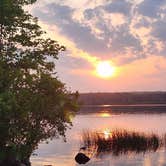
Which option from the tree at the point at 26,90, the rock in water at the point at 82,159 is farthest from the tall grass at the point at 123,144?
the tree at the point at 26,90

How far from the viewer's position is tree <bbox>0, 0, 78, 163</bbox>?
32.0 meters

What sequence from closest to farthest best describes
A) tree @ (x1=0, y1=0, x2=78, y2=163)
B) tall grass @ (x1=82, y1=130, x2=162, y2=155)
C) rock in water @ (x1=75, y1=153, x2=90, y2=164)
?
tree @ (x1=0, y1=0, x2=78, y2=163) < rock in water @ (x1=75, y1=153, x2=90, y2=164) < tall grass @ (x1=82, y1=130, x2=162, y2=155)

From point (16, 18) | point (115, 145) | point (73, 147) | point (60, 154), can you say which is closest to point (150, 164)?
point (115, 145)

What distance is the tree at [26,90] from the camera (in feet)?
105

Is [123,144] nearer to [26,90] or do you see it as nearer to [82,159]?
[82,159]

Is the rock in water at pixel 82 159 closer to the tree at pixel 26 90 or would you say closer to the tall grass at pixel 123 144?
the tall grass at pixel 123 144

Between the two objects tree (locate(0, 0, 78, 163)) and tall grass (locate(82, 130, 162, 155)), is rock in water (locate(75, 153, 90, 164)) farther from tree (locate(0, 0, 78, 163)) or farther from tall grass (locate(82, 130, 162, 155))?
tree (locate(0, 0, 78, 163))

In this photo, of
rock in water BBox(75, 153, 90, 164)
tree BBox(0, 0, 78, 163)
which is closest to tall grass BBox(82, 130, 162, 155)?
rock in water BBox(75, 153, 90, 164)

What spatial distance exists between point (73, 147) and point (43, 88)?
118 feet

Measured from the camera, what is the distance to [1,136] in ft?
106

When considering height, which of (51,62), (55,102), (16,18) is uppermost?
(16,18)

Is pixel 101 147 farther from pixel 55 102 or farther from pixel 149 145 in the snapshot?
pixel 55 102

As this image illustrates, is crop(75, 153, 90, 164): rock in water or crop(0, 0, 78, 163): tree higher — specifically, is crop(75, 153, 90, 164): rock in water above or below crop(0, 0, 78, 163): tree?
below

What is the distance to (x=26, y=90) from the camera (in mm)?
32375
